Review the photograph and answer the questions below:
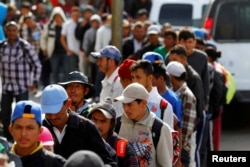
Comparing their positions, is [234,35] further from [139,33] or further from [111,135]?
[111,135]

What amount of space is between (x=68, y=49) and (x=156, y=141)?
440 inches

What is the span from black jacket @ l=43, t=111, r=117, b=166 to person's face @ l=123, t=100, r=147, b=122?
0.79 meters

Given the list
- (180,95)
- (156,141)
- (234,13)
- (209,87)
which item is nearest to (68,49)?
(234,13)

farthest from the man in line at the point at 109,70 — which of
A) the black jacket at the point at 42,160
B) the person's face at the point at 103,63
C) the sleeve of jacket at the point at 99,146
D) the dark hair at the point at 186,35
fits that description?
the black jacket at the point at 42,160

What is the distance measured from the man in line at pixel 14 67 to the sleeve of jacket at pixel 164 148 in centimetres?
481

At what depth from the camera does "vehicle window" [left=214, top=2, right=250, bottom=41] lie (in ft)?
48.5

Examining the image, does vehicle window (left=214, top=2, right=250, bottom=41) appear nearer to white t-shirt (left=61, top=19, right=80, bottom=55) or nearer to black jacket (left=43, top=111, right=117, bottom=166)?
white t-shirt (left=61, top=19, right=80, bottom=55)

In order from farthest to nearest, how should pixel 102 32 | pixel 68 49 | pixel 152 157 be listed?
pixel 68 49, pixel 102 32, pixel 152 157

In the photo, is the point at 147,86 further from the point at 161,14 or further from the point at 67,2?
the point at 67,2

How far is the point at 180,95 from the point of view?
9.34 meters

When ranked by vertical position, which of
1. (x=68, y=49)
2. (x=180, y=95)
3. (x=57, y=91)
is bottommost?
(x=68, y=49)

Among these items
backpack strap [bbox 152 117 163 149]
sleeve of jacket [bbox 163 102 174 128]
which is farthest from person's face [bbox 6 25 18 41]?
backpack strap [bbox 152 117 163 149]

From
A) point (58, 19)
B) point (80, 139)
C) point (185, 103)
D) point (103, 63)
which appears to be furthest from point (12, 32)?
point (58, 19)

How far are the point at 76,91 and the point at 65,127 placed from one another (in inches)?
57.2
